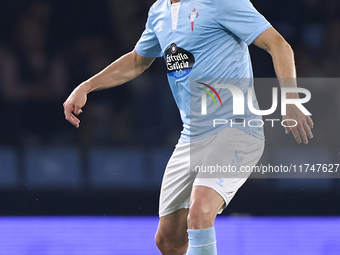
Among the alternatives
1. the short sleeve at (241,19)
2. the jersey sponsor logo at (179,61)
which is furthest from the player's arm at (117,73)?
the short sleeve at (241,19)

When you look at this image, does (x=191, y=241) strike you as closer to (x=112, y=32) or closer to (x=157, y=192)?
(x=157, y=192)

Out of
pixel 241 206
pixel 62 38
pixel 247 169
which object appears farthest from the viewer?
pixel 62 38

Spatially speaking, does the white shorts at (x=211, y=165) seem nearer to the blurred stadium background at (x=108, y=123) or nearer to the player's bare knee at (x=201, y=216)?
the player's bare knee at (x=201, y=216)

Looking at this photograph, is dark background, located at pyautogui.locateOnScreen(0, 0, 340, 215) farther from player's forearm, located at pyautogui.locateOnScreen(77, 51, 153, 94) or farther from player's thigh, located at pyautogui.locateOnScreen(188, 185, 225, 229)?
player's thigh, located at pyautogui.locateOnScreen(188, 185, 225, 229)

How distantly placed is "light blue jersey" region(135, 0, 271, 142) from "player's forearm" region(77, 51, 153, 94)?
1.29 ft

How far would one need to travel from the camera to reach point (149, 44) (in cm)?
A: 255

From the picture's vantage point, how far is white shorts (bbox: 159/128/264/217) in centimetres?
203

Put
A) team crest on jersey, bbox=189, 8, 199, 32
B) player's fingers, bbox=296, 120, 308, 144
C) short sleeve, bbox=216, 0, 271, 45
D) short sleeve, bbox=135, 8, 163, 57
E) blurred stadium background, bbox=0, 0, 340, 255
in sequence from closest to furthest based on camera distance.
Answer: player's fingers, bbox=296, 120, 308, 144
short sleeve, bbox=216, 0, 271, 45
team crest on jersey, bbox=189, 8, 199, 32
short sleeve, bbox=135, 8, 163, 57
blurred stadium background, bbox=0, 0, 340, 255

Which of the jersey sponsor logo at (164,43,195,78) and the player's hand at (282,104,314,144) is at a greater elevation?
the jersey sponsor logo at (164,43,195,78)

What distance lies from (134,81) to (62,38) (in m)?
0.71

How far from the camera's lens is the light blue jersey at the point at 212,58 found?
210cm

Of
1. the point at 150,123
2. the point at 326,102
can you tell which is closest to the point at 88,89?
the point at 150,123

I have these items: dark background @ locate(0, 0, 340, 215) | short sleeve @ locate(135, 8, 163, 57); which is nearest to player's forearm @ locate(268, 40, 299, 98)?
short sleeve @ locate(135, 8, 163, 57)

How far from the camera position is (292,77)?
1.98 metres
